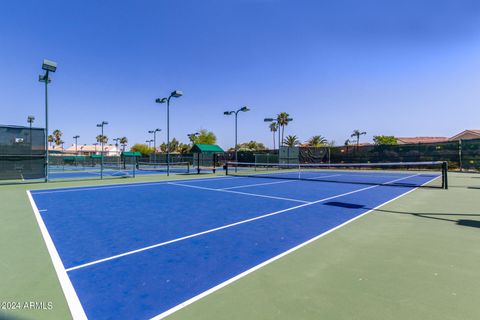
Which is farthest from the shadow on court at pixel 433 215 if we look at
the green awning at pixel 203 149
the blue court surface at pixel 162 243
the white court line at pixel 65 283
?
the green awning at pixel 203 149

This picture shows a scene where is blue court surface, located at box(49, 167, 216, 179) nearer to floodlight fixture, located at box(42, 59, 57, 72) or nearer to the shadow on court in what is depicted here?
floodlight fixture, located at box(42, 59, 57, 72)

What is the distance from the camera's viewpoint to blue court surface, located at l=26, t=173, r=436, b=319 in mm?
2965

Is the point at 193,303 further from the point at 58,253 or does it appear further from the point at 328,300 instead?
the point at 58,253

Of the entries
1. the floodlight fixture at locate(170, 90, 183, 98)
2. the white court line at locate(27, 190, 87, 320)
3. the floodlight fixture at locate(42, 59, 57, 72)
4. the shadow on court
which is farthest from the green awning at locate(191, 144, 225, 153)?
the white court line at locate(27, 190, 87, 320)

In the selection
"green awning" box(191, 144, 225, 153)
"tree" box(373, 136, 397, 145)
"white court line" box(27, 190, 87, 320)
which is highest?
"tree" box(373, 136, 397, 145)

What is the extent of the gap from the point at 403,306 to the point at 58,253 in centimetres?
491

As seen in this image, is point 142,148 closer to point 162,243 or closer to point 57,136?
point 57,136

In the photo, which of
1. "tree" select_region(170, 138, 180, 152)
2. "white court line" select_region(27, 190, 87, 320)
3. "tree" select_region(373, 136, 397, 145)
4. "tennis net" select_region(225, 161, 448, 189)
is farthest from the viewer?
"tree" select_region(170, 138, 180, 152)

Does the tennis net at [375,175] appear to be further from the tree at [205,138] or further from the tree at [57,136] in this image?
the tree at [57,136]

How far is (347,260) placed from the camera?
155 inches

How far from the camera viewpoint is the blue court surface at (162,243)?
296 cm

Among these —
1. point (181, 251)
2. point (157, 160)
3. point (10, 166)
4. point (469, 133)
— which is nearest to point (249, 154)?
point (157, 160)

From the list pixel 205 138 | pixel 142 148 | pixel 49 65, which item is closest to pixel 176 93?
pixel 49 65

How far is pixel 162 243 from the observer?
4730mm
